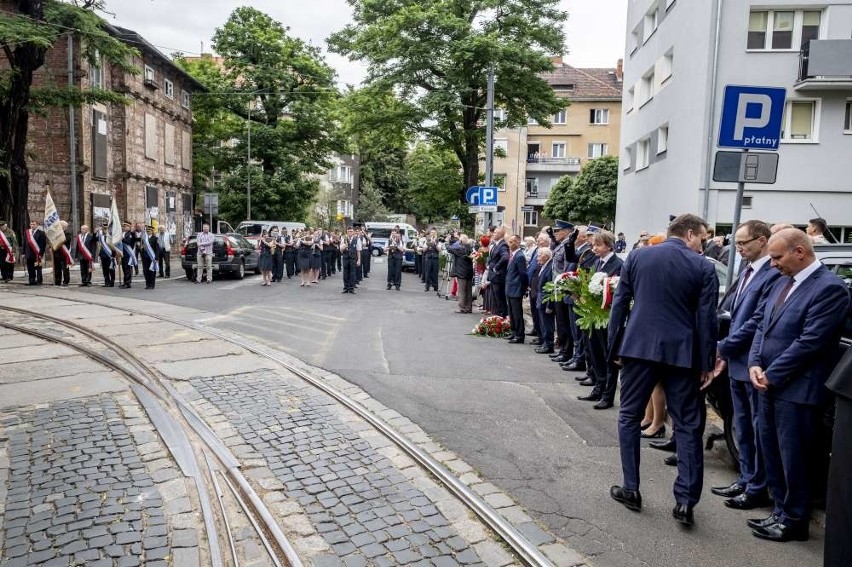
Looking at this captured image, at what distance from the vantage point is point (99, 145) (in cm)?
3164

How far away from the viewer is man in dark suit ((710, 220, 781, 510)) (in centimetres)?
483

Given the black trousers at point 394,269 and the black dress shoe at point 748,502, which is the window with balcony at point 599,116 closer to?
the black trousers at point 394,269

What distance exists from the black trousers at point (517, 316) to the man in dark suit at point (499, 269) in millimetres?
918

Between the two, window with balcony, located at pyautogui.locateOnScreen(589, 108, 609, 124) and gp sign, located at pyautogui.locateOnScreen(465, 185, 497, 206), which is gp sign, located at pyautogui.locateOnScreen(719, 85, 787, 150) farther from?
window with balcony, located at pyautogui.locateOnScreen(589, 108, 609, 124)

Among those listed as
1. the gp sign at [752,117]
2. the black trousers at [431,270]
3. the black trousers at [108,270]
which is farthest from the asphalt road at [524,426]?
the black trousers at [431,270]

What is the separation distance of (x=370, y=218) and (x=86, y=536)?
6458 centimetres

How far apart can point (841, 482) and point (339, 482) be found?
330 cm

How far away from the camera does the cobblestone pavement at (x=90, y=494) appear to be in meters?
3.98

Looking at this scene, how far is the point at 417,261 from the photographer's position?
1185 inches

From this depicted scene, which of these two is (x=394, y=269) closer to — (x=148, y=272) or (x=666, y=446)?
(x=148, y=272)

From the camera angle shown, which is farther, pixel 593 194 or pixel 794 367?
pixel 593 194

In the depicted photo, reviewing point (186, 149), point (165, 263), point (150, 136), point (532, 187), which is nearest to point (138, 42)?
point (150, 136)

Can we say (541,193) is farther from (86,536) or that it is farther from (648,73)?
(86,536)

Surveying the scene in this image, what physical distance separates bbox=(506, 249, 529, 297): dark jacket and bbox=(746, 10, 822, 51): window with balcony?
14.4m
